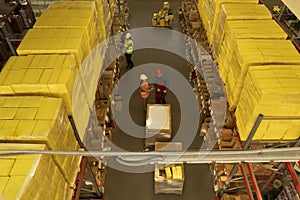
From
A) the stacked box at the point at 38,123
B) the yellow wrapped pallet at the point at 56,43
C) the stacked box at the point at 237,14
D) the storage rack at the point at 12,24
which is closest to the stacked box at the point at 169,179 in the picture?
the stacked box at the point at 38,123

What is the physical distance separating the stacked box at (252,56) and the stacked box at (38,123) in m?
3.19

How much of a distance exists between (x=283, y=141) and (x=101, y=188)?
417 cm

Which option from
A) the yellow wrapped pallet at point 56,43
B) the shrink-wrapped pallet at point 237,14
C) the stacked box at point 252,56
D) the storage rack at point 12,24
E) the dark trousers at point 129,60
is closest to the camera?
the stacked box at point 252,56

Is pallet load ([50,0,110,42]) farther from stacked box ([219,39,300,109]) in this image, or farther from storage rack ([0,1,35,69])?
stacked box ([219,39,300,109])

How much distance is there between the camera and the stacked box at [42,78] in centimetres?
415

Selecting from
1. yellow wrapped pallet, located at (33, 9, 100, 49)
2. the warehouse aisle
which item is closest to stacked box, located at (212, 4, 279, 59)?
yellow wrapped pallet, located at (33, 9, 100, 49)

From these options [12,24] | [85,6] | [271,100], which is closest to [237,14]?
[271,100]

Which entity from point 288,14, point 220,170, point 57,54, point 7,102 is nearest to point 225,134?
point 220,170

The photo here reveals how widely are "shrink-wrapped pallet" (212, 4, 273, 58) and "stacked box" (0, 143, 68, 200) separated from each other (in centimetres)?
449

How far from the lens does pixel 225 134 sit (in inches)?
251

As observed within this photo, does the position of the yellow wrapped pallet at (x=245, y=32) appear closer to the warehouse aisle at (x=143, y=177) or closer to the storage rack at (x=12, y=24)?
the warehouse aisle at (x=143, y=177)

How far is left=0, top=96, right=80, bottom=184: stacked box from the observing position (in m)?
3.63

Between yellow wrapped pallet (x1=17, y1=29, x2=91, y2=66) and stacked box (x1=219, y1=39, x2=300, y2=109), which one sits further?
yellow wrapped pallet (x1=17, y1=29, x2=91, y2=66)

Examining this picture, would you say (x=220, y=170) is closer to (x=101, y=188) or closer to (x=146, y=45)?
Result: (x=101, y=188)
